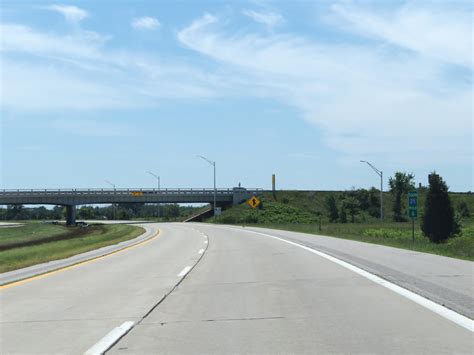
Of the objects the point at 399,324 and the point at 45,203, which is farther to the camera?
the point at 45,203

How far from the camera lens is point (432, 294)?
11.2m

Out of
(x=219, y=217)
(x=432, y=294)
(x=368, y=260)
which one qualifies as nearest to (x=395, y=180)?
(x=219, y=217)

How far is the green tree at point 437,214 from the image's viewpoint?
47.6m

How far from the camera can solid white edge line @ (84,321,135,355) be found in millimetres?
7188

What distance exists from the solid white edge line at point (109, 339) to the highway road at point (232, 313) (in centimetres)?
1

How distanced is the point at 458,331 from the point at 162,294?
6.10 metres

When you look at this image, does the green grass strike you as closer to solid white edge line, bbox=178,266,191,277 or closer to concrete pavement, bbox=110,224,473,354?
solid white edge line, bbox=178,266,191,277

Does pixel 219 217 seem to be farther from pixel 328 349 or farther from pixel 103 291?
pixel 328 349

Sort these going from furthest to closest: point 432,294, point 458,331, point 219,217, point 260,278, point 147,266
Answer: point 219,217 → point 147,266 → point 260,278 → point 432,294 → point 458,331

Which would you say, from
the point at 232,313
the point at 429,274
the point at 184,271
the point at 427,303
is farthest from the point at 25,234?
the point at 427,303

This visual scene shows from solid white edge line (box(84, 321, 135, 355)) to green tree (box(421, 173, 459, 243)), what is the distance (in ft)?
138

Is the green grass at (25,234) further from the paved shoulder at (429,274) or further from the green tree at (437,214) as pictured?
the paved shoulder at (429,274)

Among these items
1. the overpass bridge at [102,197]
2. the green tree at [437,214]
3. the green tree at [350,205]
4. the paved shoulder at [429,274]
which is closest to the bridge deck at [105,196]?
the overpass bridge at [102,197]

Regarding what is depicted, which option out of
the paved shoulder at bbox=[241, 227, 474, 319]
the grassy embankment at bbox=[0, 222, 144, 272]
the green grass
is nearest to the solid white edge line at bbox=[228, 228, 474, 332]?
the paved shoulder at bbox=[241, 227, 474, 319]
